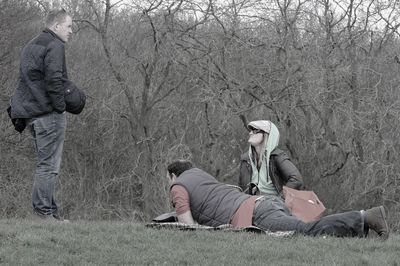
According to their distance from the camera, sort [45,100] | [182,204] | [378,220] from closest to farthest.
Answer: [378,220], [45,100], [182,204]

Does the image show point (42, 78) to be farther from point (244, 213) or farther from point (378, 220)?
point (378, 220)

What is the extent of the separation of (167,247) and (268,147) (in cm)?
266

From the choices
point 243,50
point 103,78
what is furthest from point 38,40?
point 103,78

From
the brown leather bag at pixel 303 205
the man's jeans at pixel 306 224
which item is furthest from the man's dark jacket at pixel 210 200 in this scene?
the brown leather bag at pixel 303 205

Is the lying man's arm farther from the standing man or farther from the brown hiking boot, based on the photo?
the brown hiking boot

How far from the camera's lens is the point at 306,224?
7.52 meters

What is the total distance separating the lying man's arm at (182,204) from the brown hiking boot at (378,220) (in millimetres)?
1628

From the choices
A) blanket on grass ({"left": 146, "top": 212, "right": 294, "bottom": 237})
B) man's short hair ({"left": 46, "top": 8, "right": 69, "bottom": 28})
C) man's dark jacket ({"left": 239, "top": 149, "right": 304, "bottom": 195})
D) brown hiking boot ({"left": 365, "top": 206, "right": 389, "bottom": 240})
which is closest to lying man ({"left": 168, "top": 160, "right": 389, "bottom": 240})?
brown hiking boot ({"left": 365, "top": 206, "right": 389, "bottom": 240})

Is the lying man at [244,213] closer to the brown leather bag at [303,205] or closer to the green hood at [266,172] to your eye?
the brown leather bag at [303,205]

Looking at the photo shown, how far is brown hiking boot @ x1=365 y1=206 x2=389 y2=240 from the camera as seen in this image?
7352 mm

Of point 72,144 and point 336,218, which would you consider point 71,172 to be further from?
point 336,218

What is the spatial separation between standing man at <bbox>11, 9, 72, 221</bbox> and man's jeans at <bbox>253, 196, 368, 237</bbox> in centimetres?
196

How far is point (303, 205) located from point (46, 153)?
2509mm

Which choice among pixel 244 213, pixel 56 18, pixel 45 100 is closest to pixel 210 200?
pixel 244 213
